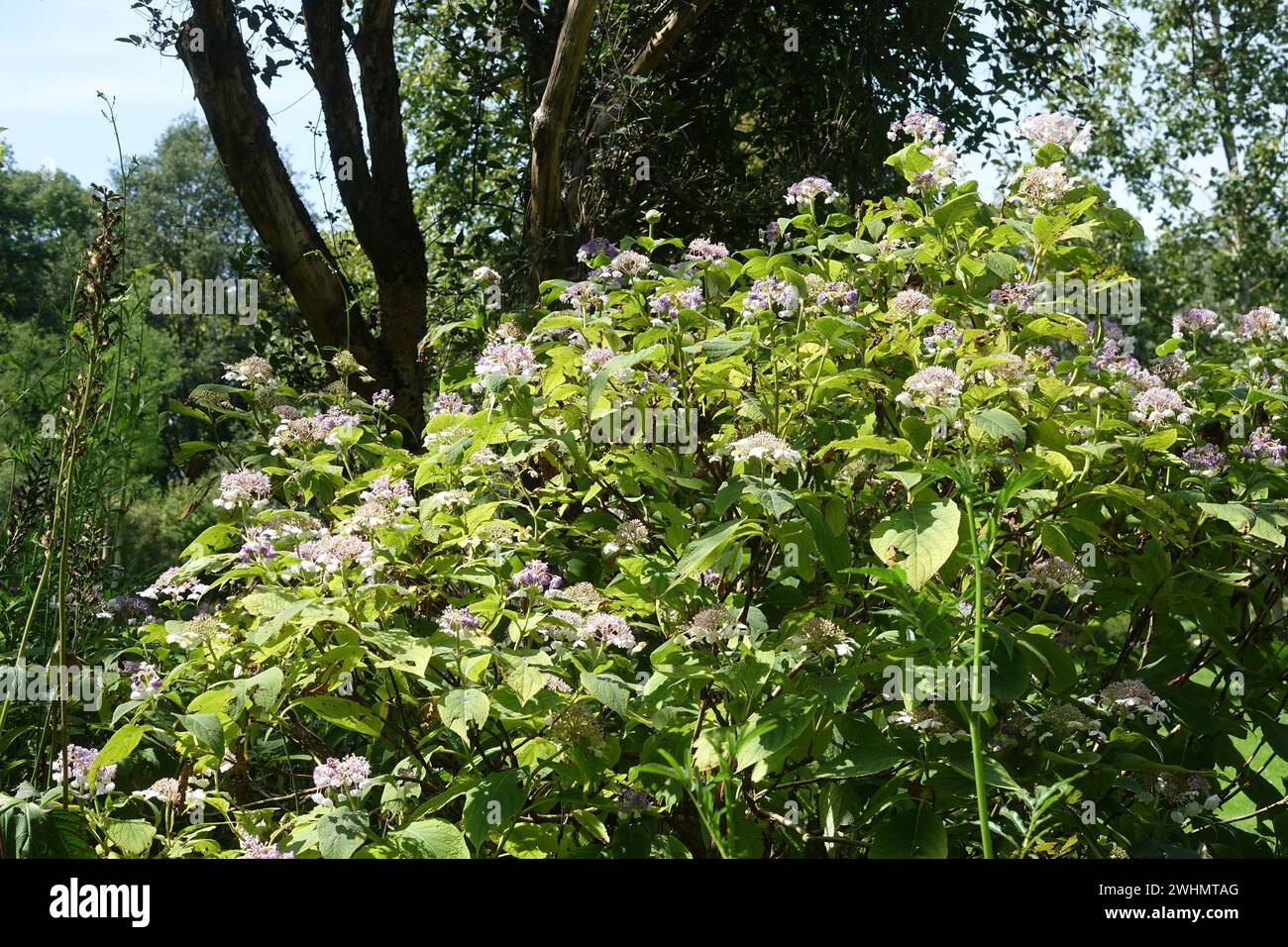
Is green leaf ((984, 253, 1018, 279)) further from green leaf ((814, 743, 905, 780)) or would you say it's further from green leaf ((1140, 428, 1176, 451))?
green leaf ((814, 743, 905, 780))

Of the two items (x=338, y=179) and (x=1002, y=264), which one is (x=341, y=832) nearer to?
(x=1002, y=264)

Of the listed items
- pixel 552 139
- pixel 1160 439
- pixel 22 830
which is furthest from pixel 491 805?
pixel 552 139

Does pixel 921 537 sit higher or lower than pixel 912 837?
higher

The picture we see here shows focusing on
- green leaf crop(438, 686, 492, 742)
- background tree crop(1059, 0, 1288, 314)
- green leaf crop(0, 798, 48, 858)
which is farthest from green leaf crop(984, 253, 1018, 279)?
background tree crop(1059, 0, 1288, 314)

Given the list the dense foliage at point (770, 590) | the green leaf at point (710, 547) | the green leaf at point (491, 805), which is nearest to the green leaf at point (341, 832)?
the dense foliage at point (770, 590)

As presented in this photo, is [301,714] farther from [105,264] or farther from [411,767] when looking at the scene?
[105,264]

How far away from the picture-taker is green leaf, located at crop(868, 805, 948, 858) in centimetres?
178

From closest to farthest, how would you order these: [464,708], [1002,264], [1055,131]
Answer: [464,708]
[1002,264]
[1055,131]

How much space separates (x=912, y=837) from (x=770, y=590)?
2.47 ft

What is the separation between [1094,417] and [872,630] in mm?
713

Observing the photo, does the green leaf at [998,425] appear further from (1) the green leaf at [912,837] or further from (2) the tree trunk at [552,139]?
(2) the tree trunk at [552,139]

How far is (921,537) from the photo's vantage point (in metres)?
1.86

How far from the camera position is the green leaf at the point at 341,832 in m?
1.77
